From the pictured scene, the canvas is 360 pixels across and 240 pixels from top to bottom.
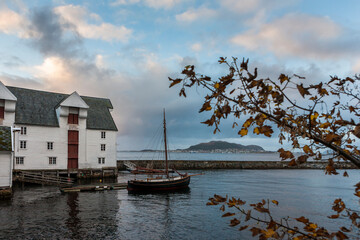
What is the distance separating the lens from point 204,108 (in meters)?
2.92

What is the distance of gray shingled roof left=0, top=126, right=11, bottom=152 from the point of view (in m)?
31.4

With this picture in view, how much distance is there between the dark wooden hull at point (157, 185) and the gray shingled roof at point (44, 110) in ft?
62.4

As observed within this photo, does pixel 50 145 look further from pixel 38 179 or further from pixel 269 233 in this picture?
pixel 269 233

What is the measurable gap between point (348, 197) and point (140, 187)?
106 ft

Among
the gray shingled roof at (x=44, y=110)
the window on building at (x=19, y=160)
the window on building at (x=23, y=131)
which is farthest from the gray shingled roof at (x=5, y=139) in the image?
the gray shingled roof at (x=44, y=110)

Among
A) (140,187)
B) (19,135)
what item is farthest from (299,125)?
(19,135)

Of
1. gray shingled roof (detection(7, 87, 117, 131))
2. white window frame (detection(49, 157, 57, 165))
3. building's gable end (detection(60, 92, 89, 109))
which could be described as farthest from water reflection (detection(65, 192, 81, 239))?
building's gable end (detection(60, 92, 89, 109))

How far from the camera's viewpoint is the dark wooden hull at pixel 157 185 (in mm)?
41938

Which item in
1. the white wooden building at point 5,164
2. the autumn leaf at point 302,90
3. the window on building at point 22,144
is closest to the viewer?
the autumn leaf at point 302,90

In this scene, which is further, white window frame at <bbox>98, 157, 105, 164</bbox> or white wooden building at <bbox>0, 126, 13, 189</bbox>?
white window frame at <bbox>98, 157, 105, 164</bbox>

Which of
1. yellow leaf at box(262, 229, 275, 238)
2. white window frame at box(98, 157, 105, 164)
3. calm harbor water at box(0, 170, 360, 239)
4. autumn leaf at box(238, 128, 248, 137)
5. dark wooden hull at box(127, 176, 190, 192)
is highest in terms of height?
autumn leaf at box(238, 128, 248, 137)

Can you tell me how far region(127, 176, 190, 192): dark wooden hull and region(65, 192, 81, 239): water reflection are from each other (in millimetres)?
8588

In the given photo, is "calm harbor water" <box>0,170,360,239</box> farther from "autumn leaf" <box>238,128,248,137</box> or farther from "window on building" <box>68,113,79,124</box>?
"autumn leaf" <box>238,128,248,137</box>

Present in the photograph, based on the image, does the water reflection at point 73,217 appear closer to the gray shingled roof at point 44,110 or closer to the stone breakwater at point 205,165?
the gray shingled roof at point 44,110
